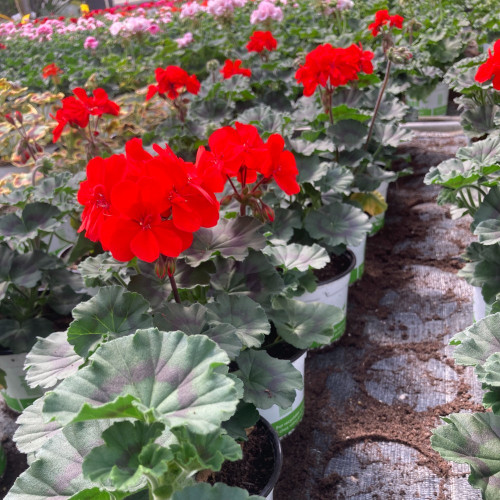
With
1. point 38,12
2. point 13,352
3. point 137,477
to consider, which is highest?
point 137,477

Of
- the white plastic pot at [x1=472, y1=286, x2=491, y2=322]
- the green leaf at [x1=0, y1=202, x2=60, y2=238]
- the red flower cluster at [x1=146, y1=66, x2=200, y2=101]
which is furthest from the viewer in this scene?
the red flower cluster at [x1=146, y1=66, x2=200, y2=101]

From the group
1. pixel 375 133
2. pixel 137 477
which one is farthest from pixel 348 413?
pixel 375 133

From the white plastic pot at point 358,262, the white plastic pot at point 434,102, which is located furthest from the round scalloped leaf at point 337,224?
the white plastic pot at point 434,102

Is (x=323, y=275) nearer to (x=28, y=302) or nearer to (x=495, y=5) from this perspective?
(x=28, y=302)

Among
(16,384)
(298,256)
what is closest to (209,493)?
(298,256)

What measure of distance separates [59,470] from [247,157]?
29.0 inches

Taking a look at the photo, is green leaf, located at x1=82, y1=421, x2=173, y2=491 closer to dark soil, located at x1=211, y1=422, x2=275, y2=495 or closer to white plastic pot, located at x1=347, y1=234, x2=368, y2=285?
dark soil, located at x1=211, y1=422, x2=275, y2=495

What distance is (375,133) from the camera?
8.35 feet

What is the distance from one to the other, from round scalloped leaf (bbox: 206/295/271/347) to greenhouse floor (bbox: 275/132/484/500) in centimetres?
52

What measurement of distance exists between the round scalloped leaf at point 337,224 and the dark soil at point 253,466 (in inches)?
29.5

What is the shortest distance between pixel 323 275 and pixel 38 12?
15731mm

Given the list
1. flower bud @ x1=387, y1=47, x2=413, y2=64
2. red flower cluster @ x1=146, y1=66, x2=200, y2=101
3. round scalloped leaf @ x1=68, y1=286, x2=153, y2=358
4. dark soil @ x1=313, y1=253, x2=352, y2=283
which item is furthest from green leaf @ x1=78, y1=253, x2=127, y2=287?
flower bud @ x1=387, y1=47, x2=413, y2=64

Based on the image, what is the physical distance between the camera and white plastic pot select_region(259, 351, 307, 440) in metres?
1.53

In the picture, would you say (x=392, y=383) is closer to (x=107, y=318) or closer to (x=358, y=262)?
(x=358, y=262)
